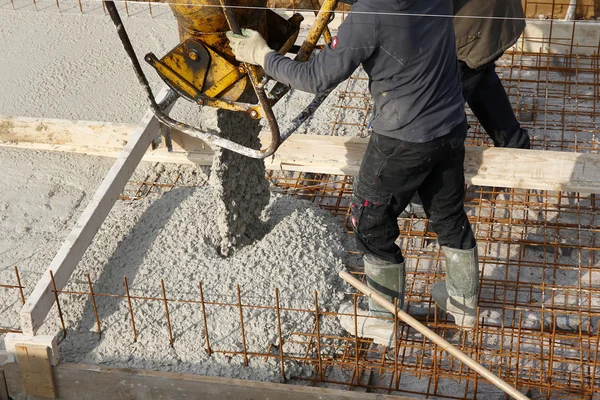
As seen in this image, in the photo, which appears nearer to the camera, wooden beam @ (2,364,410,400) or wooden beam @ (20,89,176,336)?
wooden beam @ (2,364,410,400)

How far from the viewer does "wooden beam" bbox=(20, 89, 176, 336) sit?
402cm

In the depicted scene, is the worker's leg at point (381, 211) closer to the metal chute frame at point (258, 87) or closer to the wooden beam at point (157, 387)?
the metal chute frame at point (258, 87)

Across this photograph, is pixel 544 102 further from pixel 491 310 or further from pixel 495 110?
pixel 491 310

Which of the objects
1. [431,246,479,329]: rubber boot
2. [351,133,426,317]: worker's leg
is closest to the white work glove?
[351,133,426,317]: worker's leg

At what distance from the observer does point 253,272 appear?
441 centimetres

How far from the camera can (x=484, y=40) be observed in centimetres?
466

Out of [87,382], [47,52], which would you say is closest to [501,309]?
[87,382]

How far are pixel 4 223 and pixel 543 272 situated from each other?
3.06 m

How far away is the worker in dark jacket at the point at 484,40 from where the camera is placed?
461cm

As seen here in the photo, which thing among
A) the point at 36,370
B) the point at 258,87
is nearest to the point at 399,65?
the point at 258,87

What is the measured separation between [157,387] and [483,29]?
8.14 ft

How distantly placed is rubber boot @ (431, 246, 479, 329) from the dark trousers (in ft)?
0.19

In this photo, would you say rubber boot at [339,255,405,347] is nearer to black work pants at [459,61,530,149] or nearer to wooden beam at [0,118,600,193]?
wooden beam at [0,118,600,193]

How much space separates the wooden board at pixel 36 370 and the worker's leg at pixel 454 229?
1.85m
